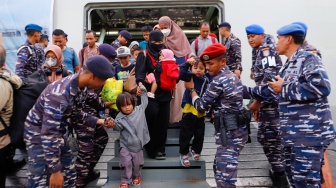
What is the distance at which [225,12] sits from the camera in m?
6.07

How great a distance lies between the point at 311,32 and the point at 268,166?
332cm

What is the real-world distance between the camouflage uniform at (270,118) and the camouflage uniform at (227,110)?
797 mm

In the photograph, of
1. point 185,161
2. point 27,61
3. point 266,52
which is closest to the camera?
point 185,161

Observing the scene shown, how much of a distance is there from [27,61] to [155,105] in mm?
1857

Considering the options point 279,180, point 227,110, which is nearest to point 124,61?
point 227,110

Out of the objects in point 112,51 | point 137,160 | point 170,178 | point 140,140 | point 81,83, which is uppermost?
point 112,51

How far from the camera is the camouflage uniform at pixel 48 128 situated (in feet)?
7.70

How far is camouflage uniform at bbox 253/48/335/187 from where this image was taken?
7.82 ft

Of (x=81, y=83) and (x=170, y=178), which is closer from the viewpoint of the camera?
(x=81, y=83)

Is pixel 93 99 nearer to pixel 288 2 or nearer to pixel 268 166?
pixel 268 166

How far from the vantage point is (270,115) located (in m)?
3.59

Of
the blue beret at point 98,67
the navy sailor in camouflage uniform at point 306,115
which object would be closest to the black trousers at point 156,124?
the blue beret at point 98,67

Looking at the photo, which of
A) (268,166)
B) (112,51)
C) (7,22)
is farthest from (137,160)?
(7,22)

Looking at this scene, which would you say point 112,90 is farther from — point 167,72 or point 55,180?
point 55,180
